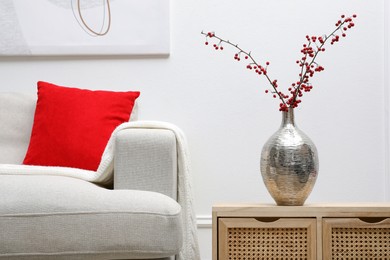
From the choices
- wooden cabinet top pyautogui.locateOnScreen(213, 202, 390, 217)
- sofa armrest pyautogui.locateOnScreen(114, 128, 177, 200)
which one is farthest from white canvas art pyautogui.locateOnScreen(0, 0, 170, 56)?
wooden cabinet top pyautogui.locateOnScreen(213, 202, 390, 217)

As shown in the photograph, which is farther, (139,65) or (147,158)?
(139,65)

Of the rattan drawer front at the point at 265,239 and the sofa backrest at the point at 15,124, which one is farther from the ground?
the sofa backrest at the point at 15,124

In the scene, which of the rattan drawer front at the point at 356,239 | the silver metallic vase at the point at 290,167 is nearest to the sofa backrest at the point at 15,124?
the silver metallic vase at the point at 290,167

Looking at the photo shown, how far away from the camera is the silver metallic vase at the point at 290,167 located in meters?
2.29

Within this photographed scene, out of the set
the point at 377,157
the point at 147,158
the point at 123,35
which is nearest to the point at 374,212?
the point at 147,158

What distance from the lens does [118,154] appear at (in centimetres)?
227

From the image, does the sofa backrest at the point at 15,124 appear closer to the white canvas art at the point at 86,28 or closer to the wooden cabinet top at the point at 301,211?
the white canvas art at the point at 86,28

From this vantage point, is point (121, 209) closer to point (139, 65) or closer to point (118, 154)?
point (118, 154)

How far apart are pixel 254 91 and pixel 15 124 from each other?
1097 millimetres

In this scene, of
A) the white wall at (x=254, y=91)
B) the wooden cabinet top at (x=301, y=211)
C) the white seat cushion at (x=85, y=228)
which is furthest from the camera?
the white wall at (x=254, y=91)

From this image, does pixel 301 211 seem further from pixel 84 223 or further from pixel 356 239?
pixel 84 223

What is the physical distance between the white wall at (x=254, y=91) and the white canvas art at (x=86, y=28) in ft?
0.20

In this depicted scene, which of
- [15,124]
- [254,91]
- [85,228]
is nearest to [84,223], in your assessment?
[85,228]

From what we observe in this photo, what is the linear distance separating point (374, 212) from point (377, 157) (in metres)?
1.08
